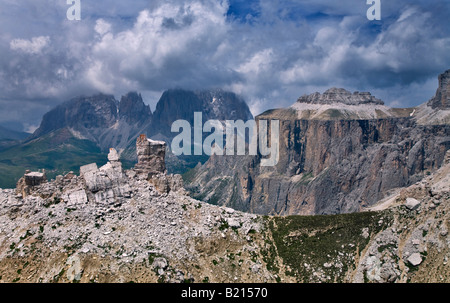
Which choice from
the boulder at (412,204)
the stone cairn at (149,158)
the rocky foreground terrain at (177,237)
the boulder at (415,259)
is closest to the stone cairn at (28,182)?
the rocky foreground terrain at (177,237)

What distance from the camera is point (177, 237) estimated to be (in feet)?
372

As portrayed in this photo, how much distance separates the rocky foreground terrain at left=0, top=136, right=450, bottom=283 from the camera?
9981 centimetres

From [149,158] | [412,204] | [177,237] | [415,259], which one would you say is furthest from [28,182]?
[412,204]

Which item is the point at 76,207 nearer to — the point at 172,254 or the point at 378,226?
the point at 172,254

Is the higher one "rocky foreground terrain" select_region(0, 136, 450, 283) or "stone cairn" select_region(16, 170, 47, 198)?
"stone cairn" select_region(16, 170, 47, 198)

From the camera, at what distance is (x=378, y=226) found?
441 ft

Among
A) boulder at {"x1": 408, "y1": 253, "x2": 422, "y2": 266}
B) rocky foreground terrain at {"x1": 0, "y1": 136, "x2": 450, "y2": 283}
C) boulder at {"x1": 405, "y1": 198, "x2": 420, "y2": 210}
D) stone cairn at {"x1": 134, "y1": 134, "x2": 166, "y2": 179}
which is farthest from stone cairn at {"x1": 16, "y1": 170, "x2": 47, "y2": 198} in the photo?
boulder at {"x1": 405, "y1": 198, "x2": 420, "y2": 210}

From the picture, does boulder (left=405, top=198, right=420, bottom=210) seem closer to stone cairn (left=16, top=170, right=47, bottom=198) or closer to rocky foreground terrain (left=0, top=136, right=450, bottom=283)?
rocky foreground terrain (left=0, top=136, right=450, bottom=283)

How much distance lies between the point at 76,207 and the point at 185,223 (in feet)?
111

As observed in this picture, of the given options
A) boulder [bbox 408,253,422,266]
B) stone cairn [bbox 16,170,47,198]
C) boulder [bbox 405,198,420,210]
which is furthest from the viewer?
boulder [bbox 405,198,420,210]

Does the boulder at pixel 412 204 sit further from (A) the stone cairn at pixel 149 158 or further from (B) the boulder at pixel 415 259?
(A) the stone cairn at pixel 149 158

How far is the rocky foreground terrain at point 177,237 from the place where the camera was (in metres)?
99.8

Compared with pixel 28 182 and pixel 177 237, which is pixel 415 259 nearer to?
pixel 177 237
